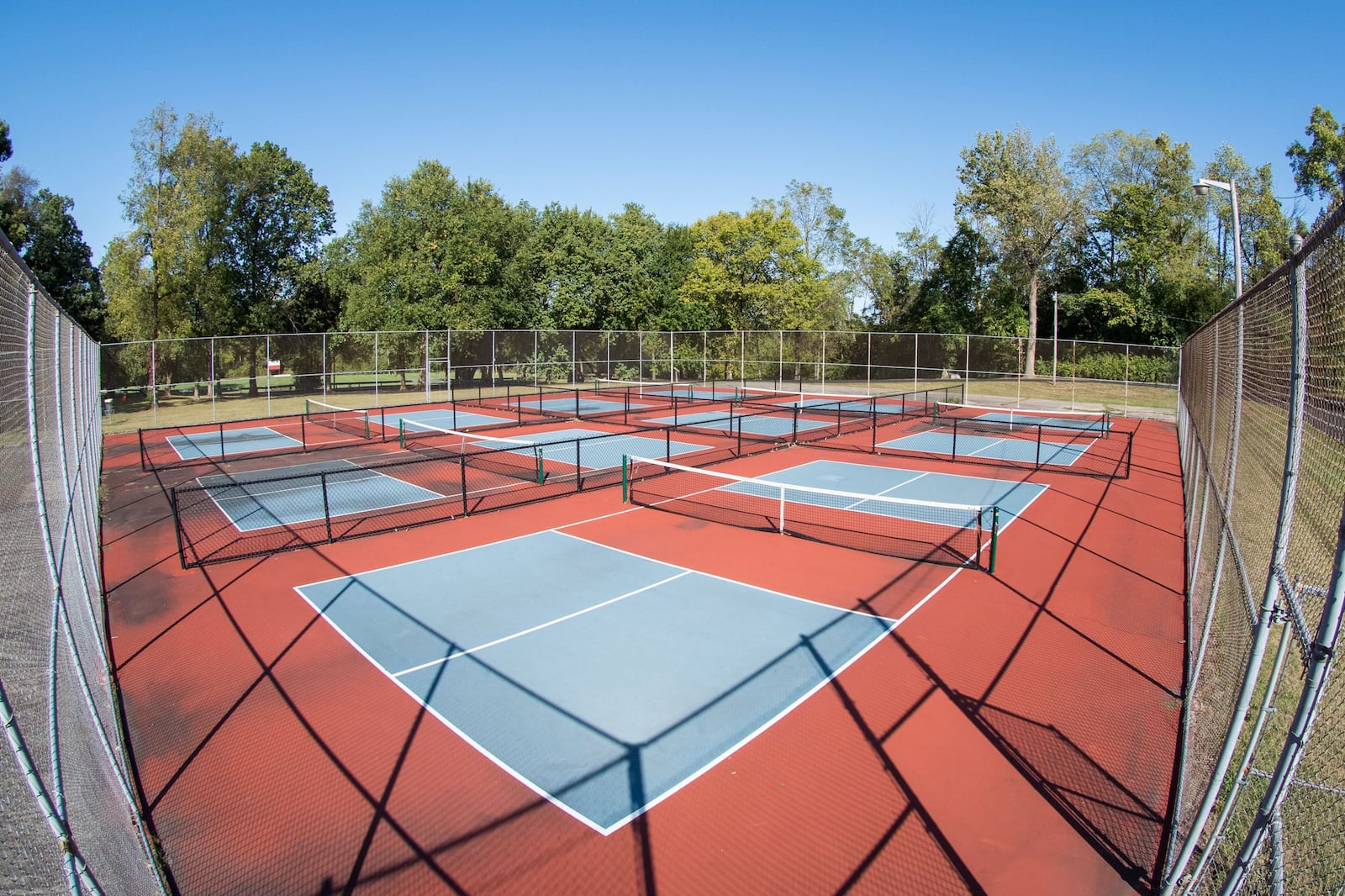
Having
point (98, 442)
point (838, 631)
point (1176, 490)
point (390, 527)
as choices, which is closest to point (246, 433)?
point (98, 442)

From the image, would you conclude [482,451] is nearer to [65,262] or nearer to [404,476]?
[404,476]

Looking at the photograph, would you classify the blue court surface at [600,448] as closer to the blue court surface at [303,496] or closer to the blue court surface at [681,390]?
the blue court surface at [303,496]

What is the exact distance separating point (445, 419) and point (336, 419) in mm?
5229

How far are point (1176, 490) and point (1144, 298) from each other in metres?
36.5

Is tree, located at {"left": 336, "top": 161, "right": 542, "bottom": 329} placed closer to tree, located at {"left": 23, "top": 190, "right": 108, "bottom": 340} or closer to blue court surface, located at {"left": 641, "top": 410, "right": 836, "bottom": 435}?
tree, located at {"left": 23, "top": 190, "right": 108, "bottom": 340}

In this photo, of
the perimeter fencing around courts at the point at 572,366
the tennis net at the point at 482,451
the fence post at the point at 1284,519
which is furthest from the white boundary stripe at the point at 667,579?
the perimeter fencing around courts at the point at 572,366

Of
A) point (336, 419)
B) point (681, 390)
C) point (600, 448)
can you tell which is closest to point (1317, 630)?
point (600, 448)

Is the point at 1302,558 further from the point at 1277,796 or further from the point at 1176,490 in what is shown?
the point at 1176,490

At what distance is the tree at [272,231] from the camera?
4681cm

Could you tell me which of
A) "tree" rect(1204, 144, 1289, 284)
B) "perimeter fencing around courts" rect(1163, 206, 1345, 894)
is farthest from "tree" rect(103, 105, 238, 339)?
"tree" rect(1204, 144, 1289, 284)

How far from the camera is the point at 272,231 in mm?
48844

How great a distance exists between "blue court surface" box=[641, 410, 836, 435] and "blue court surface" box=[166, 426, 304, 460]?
13893mm

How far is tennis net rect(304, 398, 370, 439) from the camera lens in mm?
28031

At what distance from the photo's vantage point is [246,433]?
91.9 ft
